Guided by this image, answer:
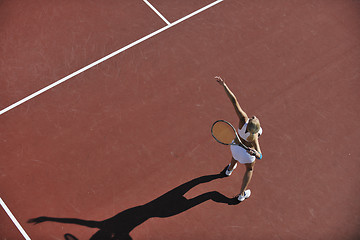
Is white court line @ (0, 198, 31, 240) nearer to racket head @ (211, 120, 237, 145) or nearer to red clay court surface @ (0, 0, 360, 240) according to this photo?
red clay court surface @ (0, 0, 360, 240)

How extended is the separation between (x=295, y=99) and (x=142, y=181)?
399cm

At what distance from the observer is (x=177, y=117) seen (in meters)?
9.26

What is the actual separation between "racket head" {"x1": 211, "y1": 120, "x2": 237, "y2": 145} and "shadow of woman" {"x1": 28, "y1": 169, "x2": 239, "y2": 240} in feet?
5.09

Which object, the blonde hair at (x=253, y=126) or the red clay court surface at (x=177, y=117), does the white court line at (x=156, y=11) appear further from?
the blonde hair at (x=253, y=126)

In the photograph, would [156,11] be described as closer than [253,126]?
No

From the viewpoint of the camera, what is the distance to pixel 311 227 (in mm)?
7961

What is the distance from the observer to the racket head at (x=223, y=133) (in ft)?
23.3

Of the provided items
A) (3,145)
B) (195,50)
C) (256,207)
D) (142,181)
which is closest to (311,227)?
(256,207)

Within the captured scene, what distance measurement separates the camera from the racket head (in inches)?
279

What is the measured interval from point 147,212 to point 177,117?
89.2 inches

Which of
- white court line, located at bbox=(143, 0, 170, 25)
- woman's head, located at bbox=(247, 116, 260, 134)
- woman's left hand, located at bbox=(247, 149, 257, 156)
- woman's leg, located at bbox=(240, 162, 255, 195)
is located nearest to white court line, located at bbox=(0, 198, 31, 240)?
woman's leg, located at bbox=(240, 162, 255, 195)

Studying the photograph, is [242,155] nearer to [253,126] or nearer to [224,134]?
[224,134]

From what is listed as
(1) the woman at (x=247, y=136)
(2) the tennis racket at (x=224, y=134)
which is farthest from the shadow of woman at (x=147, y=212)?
(2) the tennis racket at (x=224, y=134)

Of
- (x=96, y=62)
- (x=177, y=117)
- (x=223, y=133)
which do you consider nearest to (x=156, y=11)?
(x=96, y=62)
